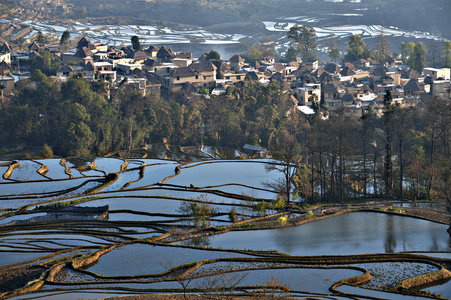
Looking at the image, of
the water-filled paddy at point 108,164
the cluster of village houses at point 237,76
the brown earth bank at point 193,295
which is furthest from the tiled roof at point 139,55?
the brown earth bank at point 193,295

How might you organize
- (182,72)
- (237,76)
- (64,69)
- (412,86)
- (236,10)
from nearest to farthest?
(64,69) < (182,72) < (412,86) < (237,76) < (236,10)

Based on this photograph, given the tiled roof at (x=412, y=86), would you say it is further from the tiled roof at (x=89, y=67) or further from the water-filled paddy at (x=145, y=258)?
the water-filled paddy at (x=145, y=258)

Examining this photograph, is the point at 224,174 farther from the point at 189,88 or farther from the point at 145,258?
the point at 189,88

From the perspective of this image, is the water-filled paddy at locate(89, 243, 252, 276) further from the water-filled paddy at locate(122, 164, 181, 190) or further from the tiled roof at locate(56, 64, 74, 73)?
the tiled roof at locate(56, 64, 74, 73)

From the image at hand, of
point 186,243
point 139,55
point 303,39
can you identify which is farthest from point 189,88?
point 186,243

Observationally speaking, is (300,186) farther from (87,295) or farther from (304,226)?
(87,295)

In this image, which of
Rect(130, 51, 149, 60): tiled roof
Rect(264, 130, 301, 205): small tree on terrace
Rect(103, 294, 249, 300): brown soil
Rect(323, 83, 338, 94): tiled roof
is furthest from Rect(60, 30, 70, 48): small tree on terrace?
Rect(103, 294, 249, 300): brown soil
